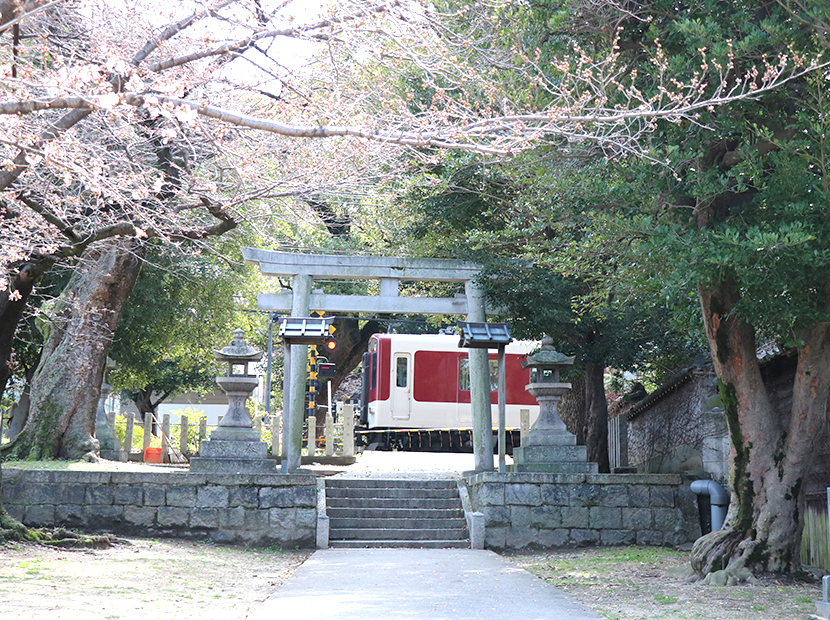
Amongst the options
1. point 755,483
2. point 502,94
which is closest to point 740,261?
point 755,483

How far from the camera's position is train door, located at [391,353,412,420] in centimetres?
2059

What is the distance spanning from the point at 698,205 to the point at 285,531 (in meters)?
5.92

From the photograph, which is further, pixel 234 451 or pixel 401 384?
pixel 401 384

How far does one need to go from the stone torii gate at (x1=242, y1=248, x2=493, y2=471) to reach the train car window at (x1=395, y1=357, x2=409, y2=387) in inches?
323

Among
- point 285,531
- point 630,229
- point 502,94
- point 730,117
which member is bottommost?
point 285,531

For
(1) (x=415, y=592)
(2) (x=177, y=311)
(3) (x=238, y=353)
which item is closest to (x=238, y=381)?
(3) (x=238, y=353)

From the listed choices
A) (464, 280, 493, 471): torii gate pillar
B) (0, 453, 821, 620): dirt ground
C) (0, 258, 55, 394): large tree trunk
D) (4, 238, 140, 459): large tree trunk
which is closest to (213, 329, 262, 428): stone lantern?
(0, 453, 821, 620): dirt ground

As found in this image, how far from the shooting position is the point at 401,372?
813 inches

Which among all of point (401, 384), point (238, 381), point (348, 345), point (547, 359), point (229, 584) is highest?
point (348, 345)

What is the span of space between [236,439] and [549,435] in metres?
3.96

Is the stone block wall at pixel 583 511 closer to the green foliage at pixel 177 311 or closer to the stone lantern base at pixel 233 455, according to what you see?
the stone lantern base at pixel 233 455

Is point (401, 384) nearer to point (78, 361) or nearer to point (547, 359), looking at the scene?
point (78, 361)

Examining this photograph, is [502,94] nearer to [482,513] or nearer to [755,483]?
[755,483]

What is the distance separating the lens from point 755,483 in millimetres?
6738
